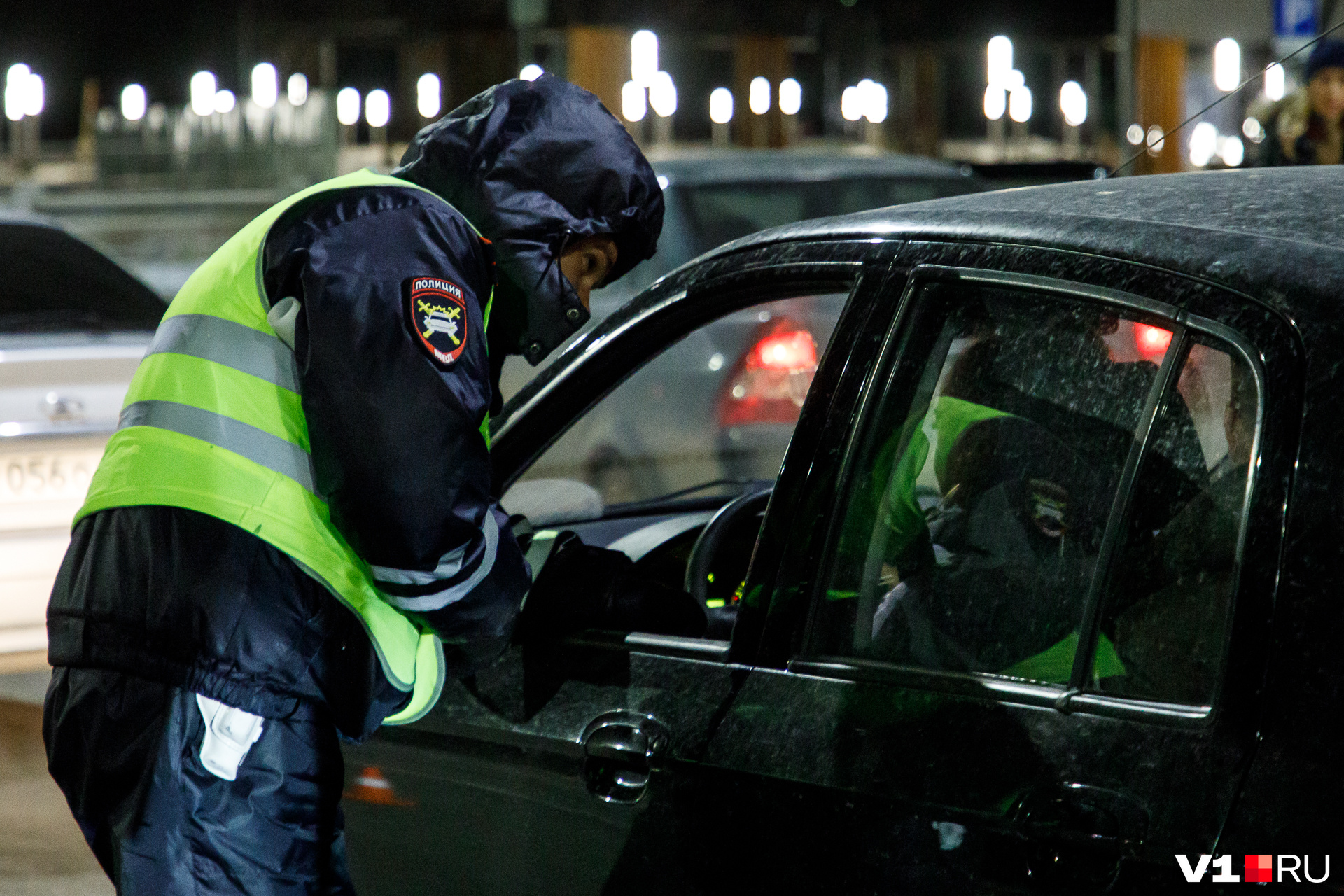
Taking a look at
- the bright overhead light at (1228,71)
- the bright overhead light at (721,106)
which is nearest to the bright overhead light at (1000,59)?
the bright overhead light at (721,106)

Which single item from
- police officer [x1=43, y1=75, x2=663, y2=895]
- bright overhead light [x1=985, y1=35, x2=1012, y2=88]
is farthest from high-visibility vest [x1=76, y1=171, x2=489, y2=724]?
bright overhead light [x1=985, y1=35, x2=1012, y2=88]

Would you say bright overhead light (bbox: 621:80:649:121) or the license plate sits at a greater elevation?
bright overhead light (bbox: 621:80:649:121)

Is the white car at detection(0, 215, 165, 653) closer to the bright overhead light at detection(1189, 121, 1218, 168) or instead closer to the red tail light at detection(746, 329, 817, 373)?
the red tail light at detection(746, 329, 817, 373)

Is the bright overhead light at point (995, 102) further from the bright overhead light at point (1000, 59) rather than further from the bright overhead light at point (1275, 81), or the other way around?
the bright overhead light at point (1275, 81)

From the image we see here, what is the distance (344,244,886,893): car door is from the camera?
1.95 m

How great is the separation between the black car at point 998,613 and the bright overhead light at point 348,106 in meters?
30.9

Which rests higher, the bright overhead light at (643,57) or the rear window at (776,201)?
the bright overhead light at (643,57)

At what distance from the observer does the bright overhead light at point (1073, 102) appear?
30.5 meters

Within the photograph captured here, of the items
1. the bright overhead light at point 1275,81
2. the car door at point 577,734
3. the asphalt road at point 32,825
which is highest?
the bright overhead light at point 1275,81

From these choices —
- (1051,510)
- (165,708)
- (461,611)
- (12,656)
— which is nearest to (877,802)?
(1051,510)

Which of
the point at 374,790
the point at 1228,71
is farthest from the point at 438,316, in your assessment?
the point at 1228,71

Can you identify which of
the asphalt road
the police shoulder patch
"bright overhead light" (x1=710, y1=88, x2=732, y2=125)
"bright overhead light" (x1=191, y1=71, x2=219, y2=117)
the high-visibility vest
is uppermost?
"bright overhead light" (x1=191, y1=71, x2=219, y2=117)

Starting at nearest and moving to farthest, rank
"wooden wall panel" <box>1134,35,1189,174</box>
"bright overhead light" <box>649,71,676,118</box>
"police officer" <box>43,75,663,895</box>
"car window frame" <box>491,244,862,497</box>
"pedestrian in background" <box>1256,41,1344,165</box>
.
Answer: "police officer" <box>43,75,663,895</box> < "car window frame" <box>491,244,862,497</box> < "wooden wall panel" <box>1134,35,1189,174</box> < "pedestrian in background" <box>1256,41,1344,165</box> < "bright overhead light" <box>649,71,676,118</box>

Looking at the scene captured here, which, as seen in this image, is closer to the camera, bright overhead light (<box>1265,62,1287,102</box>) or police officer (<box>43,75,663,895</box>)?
police officer (<box>43,75,663,895</box>)
